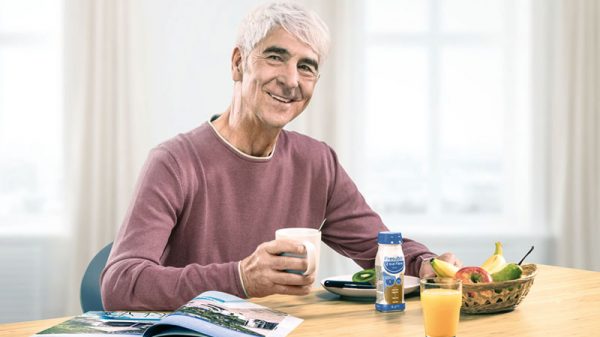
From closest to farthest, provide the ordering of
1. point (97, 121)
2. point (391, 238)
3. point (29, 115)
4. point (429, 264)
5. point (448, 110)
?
point (391, 238) → point (429, 264) → point (97, 121) → point (29, 115) → point (448, 110)

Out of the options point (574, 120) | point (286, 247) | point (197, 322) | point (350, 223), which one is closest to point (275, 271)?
point (286, 247)

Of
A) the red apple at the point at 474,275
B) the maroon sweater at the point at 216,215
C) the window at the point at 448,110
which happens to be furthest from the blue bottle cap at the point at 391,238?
the window at the point at 448,110

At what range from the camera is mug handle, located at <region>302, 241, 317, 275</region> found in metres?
1.37

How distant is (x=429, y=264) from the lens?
1814 mm

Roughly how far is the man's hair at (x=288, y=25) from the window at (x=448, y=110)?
8.35 feet

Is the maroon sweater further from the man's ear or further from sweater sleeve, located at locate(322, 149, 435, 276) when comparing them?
the man's ear

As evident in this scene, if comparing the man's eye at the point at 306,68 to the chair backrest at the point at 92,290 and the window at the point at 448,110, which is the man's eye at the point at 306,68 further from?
the window at the point at 448,110

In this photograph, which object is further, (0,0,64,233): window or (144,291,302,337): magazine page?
(0,0,64,233): window

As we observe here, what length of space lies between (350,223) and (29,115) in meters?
2.61

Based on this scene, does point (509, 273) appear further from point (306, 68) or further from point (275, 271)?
point (306, 68)

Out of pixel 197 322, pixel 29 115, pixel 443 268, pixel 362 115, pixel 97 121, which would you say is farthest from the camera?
pixel 362 115

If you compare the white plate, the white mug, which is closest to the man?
the white plate

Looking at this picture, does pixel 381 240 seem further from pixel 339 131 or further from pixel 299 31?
pixel 339 131

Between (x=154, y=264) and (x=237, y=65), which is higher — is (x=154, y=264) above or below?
below
